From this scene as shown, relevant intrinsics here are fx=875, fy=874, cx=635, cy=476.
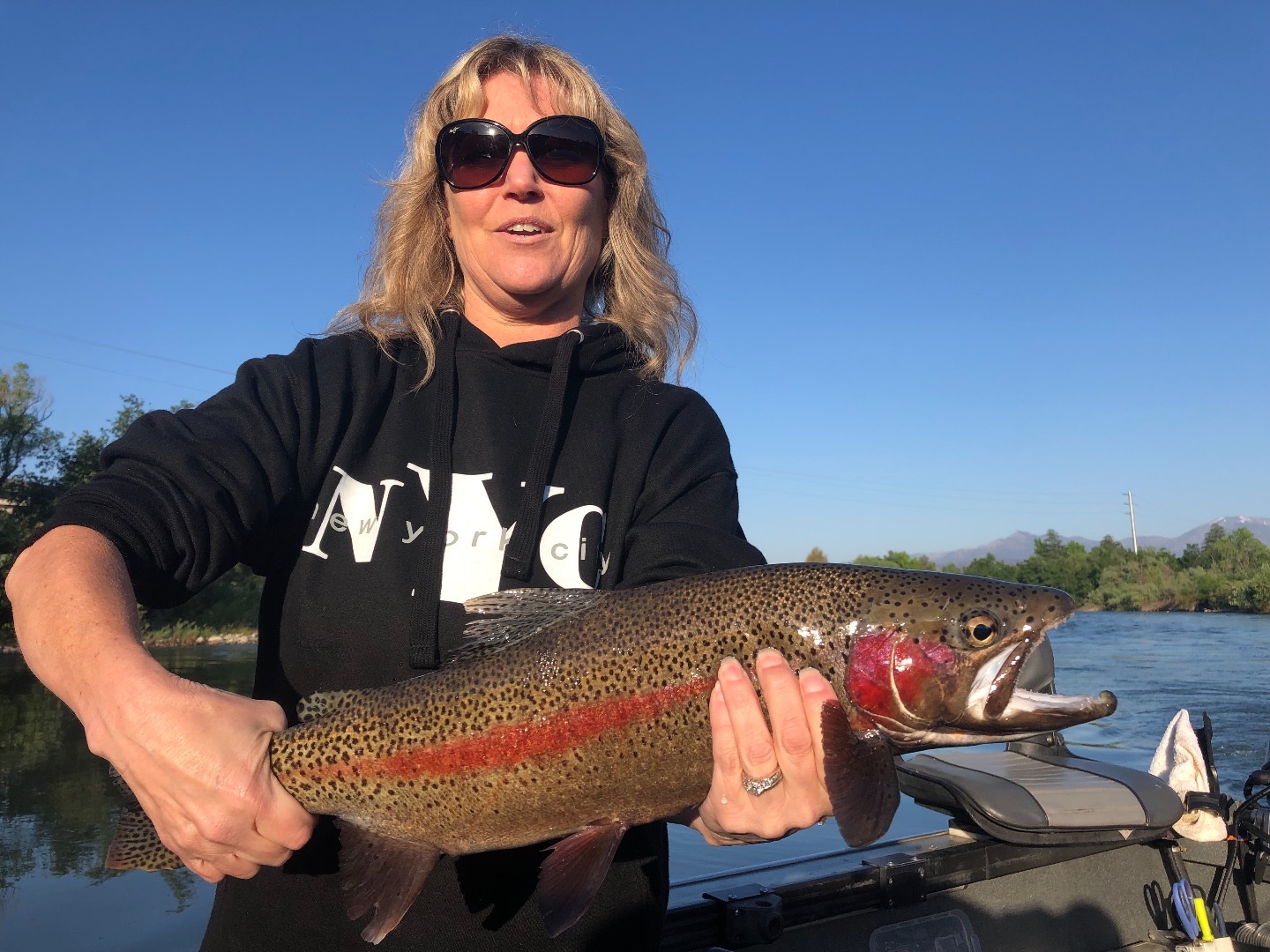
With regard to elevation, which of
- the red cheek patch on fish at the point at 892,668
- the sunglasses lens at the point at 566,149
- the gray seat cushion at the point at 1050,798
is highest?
the sunglasses lens at the point at 566,149

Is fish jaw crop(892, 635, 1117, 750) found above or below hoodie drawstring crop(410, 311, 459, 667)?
below

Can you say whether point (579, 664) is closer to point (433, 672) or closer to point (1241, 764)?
point (433, 672)

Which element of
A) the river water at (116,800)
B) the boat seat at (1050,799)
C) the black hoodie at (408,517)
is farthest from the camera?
the river water at (116,800)

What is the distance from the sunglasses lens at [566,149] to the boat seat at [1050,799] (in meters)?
3.46

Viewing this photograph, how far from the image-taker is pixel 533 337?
3.69 m

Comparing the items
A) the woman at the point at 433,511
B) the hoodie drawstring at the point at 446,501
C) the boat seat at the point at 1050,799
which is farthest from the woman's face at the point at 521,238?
the boat seat at the point at 1050,799

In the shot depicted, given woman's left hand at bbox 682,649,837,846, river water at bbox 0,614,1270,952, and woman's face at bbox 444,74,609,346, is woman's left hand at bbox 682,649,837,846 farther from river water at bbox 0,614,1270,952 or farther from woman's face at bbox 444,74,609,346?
river water at bbox 0,614,1270,952

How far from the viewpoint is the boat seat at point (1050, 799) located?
5094 mm

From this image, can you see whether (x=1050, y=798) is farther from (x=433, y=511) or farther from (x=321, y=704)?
(x=321, y=704)

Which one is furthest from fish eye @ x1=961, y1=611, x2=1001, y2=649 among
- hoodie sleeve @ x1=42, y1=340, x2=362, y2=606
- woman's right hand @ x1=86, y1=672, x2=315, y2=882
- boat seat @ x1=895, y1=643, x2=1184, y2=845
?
hoodie sleeve @ x1=42, y1=340, x2=362, y2=606

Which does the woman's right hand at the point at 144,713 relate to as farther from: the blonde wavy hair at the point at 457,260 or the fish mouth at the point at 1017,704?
the fish mouth at the point at 1017,704

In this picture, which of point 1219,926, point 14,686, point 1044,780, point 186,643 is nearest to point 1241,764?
point 1219,926

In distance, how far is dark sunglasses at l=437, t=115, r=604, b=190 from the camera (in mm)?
3482

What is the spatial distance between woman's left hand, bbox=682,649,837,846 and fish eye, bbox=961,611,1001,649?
540mm
